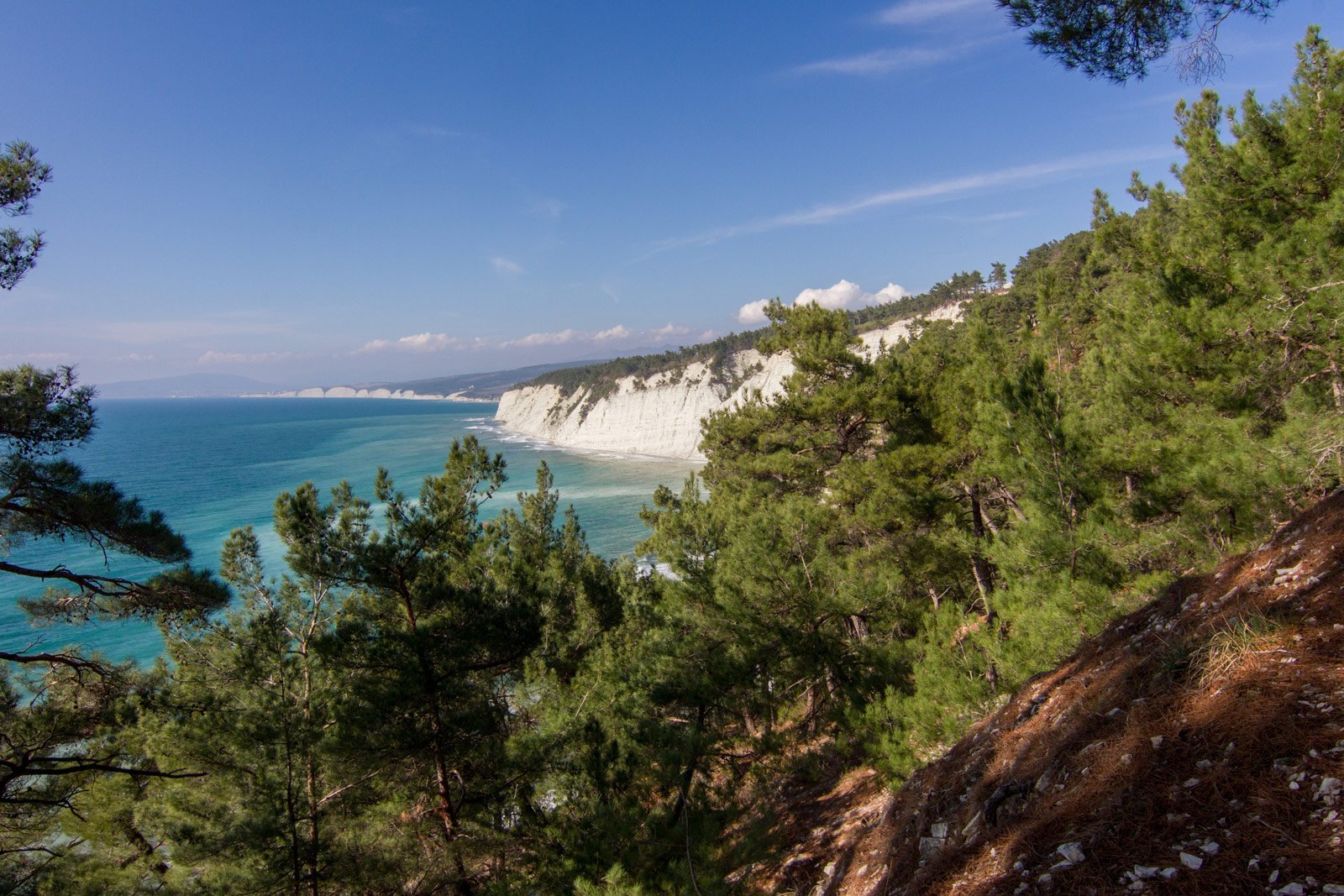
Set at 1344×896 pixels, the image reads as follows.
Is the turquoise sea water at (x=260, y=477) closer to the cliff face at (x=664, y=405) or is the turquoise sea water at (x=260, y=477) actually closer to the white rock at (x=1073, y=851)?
the cliff face at (x=664, y=405)

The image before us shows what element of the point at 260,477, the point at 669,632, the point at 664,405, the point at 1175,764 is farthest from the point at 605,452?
the point at 1175,764

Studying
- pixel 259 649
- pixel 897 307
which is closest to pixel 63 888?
pixel 259 649

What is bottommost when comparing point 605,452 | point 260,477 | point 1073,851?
point 605,452

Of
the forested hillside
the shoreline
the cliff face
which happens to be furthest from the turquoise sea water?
the cliff face

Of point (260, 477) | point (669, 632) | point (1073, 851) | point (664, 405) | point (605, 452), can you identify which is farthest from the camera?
point (605, 452)

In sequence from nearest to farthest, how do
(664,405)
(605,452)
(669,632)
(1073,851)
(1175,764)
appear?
(1073,851) → (1175,764) → (669,632) → (664,405) → (605,452)

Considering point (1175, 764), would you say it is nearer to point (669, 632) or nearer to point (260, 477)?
point (669, 632)

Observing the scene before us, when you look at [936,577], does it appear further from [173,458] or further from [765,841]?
[173,458]
